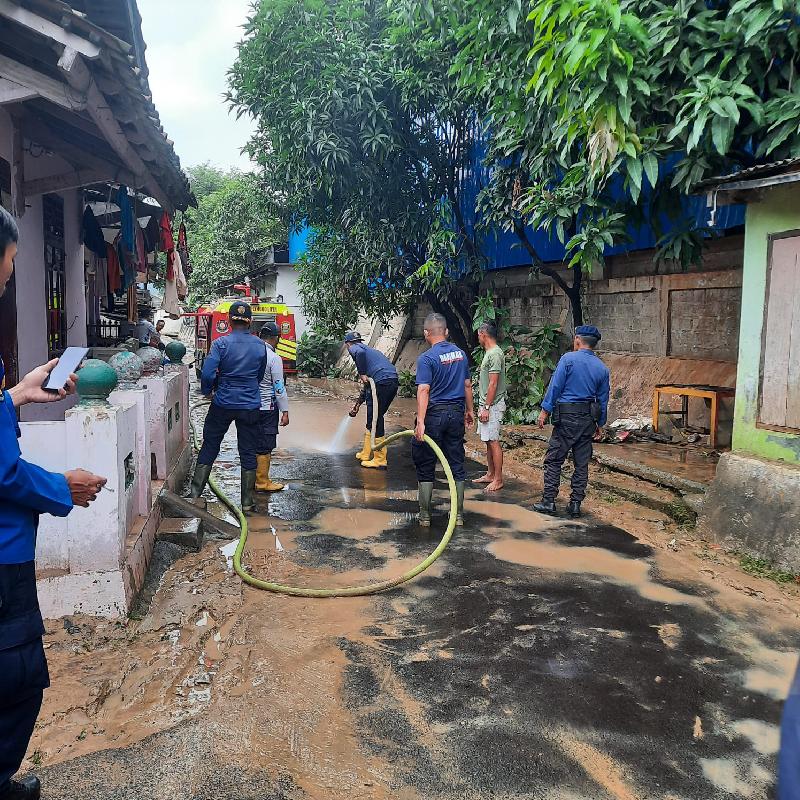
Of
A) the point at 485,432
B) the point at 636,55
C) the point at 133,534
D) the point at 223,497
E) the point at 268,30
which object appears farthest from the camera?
the point at 268,30

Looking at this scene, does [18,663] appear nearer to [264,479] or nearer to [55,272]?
[264,479]

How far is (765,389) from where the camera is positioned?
234 inches

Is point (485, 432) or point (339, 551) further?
point (485, 432)

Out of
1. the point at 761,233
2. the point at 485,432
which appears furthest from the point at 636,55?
the point at 485,432

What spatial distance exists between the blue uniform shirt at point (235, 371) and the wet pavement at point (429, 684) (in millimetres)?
1656

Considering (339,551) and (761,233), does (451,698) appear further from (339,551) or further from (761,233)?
(761,233)

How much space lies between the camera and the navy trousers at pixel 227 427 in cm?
700

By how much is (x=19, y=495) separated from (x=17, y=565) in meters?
0.26

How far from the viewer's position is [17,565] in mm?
2318

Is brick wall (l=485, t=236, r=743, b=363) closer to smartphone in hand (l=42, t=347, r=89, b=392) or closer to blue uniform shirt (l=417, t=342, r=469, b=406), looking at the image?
blue uniform shirt (l=417, t=342, r=469, b=406)

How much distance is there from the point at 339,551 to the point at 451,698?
2.55 m

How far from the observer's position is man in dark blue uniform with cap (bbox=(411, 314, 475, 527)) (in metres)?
6.80

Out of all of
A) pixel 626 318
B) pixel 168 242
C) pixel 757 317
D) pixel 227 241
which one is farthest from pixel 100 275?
pixel 227 241

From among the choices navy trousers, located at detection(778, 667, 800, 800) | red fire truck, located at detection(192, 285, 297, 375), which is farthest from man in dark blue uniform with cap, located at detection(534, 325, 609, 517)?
red fire truck, located at detection(192, 285, 297, 375)
